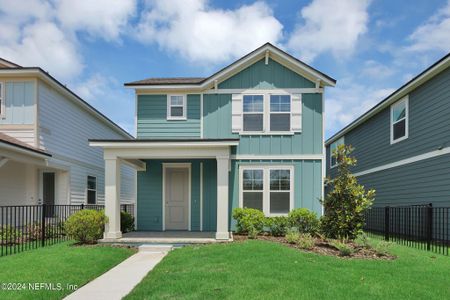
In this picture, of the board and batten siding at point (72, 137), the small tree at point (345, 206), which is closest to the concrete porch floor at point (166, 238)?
the small tree at point (345, 206)

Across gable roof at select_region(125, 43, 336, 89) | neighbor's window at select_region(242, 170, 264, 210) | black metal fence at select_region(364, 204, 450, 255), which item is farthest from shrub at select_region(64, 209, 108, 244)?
black metal fence at select_region(364, 204, 450, 255)

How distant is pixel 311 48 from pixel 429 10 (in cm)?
389

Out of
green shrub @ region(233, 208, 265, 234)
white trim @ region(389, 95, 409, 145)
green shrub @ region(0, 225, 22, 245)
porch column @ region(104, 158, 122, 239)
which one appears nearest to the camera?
green shrub @ region(0, 225, 22, 245)

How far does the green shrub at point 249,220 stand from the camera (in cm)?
1142

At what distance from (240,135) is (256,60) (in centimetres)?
282

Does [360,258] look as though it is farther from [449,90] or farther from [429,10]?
[429,10]

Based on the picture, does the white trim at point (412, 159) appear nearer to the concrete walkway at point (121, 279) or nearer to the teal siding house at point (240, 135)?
the teal siding house at point (240, 135)

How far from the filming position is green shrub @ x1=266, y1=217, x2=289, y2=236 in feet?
38.4

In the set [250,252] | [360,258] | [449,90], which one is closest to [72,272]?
[250,252]

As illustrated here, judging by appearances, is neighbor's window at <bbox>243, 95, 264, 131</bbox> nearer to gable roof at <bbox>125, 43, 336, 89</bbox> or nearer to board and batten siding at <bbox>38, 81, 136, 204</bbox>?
gable roof at <bbox>125, 43, 336, 89</bbox>

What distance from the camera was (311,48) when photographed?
13.4 metres

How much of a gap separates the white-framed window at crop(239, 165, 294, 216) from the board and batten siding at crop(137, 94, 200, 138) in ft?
8.08

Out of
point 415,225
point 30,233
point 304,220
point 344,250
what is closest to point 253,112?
point 304,220

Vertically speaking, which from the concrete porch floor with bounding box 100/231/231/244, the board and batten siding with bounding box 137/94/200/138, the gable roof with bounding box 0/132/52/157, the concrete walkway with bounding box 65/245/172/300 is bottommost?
the concrete porch floor with bounding box 100/231/231/244
